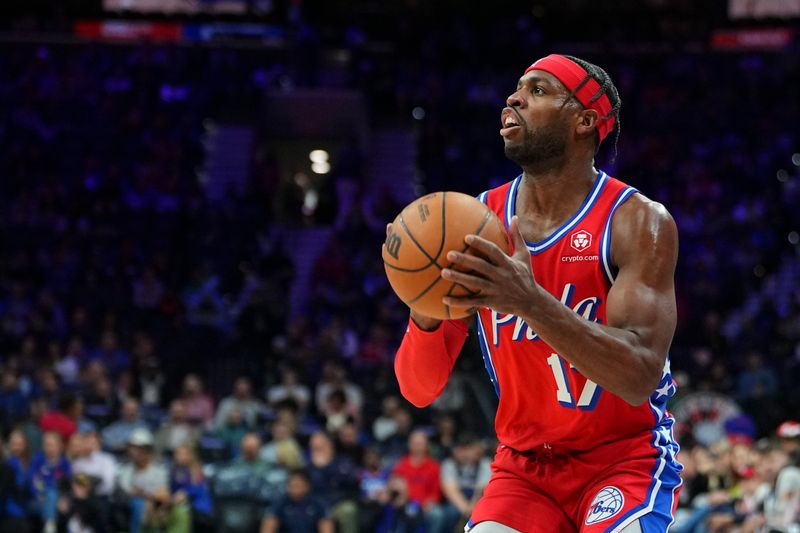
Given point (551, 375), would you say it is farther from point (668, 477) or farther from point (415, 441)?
point (415, 441)

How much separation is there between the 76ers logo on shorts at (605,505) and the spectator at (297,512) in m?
7.38

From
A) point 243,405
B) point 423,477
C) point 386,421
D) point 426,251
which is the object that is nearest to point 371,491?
point 423,477

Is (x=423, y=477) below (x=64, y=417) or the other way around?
the other way around

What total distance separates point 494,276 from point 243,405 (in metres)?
11.1

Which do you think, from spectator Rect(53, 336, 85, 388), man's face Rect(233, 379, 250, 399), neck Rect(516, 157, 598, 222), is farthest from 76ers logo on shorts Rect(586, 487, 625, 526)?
spectator Rect(53, 336, 85, 388)

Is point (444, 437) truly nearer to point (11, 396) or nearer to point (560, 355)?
point (11, 396)

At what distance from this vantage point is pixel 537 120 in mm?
3979

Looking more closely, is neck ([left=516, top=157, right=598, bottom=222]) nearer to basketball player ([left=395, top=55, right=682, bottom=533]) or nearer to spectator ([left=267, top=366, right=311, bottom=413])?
basketball player ([left=395, top=55, right=682, bottom=533])

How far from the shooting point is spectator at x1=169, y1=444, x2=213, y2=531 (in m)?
11.1

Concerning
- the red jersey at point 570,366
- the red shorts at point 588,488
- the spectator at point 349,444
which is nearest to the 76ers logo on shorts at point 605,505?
the red shorts at point 588,488

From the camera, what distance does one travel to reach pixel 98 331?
55.3 ft

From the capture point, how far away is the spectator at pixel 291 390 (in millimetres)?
14266

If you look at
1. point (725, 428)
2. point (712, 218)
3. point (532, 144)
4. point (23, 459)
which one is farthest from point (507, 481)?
point (712, 218)

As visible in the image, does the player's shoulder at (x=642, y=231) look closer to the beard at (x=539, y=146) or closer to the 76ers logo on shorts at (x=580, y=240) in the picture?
the 76ers logo on shorts at (x=580, y=240)
